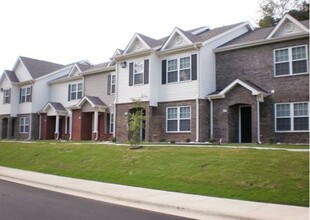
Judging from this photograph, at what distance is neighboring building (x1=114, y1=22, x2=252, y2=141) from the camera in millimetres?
24312

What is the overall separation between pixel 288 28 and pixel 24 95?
1161 inches

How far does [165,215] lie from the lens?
8.80 meters

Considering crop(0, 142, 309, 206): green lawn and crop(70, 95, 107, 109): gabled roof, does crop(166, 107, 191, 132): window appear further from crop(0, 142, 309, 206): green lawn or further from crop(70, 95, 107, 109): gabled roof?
crop(70, 95, 107, 109): gabled roof

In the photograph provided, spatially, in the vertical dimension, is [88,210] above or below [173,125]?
below

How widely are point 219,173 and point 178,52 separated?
47.0 feet

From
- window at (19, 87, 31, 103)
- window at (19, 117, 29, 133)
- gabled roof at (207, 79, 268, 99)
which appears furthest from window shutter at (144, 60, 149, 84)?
window at (19, 117, 29, 133)

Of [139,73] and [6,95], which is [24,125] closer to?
[6,95]

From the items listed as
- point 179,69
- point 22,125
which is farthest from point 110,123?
point 22,125

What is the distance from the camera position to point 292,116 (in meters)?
21.2

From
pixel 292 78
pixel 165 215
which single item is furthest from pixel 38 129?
pixel 165 215

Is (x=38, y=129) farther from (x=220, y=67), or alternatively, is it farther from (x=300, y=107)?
(x=300, y=107)

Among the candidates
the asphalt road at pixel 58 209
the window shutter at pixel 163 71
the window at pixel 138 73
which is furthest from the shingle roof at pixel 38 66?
the asphalt road at pixel 58 209

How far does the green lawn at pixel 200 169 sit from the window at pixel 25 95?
68.5 ft

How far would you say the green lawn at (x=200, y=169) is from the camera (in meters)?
10.7
